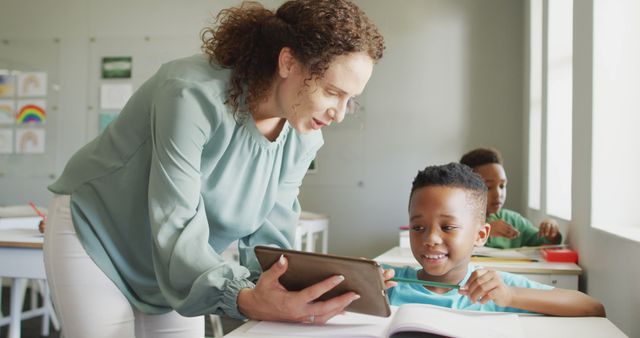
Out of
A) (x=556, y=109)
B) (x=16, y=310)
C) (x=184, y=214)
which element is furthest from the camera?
(x=556, y=109)

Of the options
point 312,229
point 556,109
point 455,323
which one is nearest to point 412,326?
point 455,323

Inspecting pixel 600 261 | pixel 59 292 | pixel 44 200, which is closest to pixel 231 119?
pixel 59 292

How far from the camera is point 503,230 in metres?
2.65

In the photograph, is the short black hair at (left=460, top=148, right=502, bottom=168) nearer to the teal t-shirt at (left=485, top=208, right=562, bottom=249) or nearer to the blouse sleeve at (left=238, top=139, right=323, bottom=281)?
the teal t-shirt at (left=485, top=208, right=562, bottom=249)

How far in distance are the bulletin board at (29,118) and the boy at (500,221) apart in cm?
365

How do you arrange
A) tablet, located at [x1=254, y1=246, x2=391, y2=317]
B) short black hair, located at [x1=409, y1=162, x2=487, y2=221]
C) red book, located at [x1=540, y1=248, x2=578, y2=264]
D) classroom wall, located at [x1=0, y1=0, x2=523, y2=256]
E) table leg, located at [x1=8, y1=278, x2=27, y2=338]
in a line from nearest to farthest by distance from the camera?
tablet, located at [x1=254, y1=246, x2=391, y2=317], short black hair, located at [x1=409, y1=162, x2=487, y2=221], red book, located at [x1=540, y1=248, x2=578, y2=264], table leg, located at [x1=8, y1=278, x2=27, y2=338], classroom wall, located at [x1=0, y1=0, x2=523, y2=256]

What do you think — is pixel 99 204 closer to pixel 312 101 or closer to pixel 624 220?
pixel 312 101

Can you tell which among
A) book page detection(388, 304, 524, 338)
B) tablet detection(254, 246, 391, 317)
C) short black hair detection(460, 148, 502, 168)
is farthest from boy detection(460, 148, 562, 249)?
tablet detection(254, 246, 391, 317)

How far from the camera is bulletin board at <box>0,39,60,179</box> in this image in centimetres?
514

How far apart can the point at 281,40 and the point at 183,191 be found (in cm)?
33

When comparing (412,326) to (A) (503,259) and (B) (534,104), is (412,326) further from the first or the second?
(B) (534,104)

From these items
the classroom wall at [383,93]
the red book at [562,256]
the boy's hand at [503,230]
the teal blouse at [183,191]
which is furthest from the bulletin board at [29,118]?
the teal blouse at [183,191]

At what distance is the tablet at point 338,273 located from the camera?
84 centimetres

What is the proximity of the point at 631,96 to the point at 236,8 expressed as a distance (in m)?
1.34
